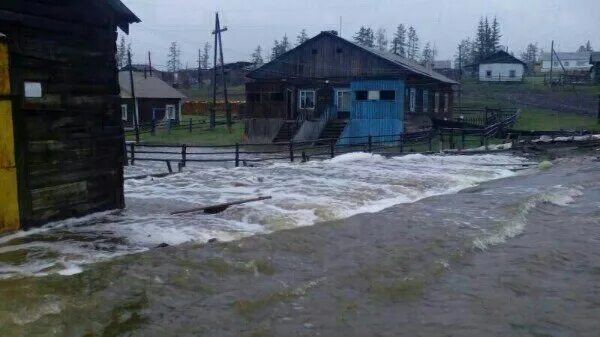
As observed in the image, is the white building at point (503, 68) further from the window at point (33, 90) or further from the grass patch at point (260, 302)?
the grass patch at point (260, 302)

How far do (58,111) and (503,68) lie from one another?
81.4 m

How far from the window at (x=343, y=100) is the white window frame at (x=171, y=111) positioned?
21.8 meters

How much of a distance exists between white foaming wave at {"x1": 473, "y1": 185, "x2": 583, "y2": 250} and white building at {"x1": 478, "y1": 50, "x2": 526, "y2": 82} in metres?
69.9

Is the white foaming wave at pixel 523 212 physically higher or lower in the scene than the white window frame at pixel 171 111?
lower

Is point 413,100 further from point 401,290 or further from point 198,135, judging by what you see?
point 401,290

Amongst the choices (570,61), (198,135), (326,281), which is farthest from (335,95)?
(570,61)

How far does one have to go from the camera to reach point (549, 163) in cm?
2430

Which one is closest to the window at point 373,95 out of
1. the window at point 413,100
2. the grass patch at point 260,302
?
the window at point 413,100

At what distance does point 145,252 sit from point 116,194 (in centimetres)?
341

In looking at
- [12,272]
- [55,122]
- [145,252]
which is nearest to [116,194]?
[55,122]

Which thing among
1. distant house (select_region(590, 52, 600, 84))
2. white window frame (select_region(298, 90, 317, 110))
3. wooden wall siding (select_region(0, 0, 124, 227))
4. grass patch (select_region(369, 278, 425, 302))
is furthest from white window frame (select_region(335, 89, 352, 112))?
distant house (select_region(590, 52, 600, 84))

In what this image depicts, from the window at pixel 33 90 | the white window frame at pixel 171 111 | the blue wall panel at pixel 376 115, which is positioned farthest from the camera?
the white window frame at pixel 171 111

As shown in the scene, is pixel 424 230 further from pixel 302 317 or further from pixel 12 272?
pixel 12 272

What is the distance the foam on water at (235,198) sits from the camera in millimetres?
8484
